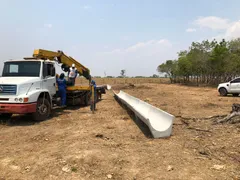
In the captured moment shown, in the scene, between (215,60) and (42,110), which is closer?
(42,110)

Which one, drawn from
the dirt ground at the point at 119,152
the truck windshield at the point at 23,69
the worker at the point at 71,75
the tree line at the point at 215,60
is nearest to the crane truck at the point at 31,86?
the truck windshield at the point at 23,69

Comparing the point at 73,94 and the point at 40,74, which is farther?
the point at 73,94

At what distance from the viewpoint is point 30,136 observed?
760cm

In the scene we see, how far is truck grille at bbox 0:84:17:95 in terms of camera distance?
916 centimetres

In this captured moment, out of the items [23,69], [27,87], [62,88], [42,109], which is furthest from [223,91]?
[27,87]

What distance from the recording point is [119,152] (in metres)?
5.83

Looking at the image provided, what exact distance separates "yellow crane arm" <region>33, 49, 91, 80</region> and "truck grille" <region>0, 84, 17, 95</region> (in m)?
2.40

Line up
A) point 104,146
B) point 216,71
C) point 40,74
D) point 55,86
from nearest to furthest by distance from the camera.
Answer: point 104,146, point 40,74, point 55,86, point 216,71

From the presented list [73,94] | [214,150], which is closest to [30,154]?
[214,150]

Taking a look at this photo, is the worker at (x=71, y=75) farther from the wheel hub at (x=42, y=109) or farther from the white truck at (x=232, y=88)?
the white truck at (x=232, y=88)

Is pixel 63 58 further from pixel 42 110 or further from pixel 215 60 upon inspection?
pixel 215 60

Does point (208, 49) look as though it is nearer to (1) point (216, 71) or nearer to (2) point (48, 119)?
(1) point (216, 71)

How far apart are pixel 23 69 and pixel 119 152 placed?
6.41 metres

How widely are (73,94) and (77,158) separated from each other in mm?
8099
